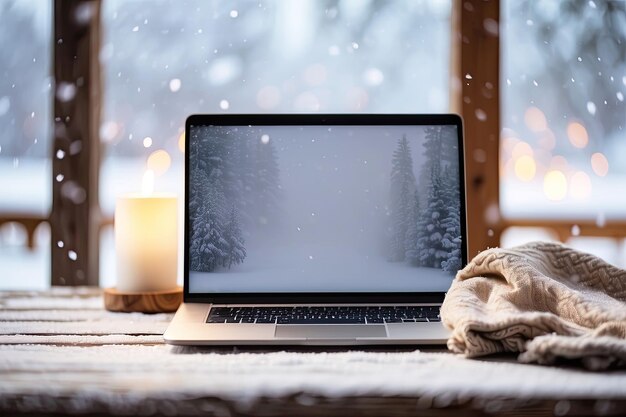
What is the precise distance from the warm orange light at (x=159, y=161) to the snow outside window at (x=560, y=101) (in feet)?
3.12

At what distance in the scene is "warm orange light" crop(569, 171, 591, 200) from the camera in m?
2.05

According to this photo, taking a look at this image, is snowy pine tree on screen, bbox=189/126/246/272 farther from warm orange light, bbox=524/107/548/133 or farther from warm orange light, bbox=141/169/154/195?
warm orange light, bbox=524/107/548/133

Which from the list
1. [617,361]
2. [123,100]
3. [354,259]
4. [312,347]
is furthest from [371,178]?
[123,100]

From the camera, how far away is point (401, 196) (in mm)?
1072

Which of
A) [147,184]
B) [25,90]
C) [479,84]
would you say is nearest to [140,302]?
[147,184]

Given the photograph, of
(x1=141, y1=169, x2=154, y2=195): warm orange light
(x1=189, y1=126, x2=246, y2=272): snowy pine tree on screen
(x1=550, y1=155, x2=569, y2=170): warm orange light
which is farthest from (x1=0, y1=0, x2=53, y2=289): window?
(x1=550, y1=155, x2=569, y2=170): warm orange light

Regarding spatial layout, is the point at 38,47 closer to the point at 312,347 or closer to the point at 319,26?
the point at 319,26

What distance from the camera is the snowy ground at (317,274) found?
3.47ft

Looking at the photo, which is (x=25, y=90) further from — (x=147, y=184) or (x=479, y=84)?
(x=479, y=84)

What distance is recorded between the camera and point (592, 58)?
Answer: 77.4 inches

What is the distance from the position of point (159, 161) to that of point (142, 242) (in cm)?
87

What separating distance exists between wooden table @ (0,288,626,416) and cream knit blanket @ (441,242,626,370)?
20 millimetres

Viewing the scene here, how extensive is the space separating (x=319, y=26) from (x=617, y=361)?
1.42m

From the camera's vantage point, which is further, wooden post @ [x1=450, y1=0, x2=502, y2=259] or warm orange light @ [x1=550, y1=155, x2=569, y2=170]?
warm orange light @ [x1=550, y1=155, x2=569, y2=170]
